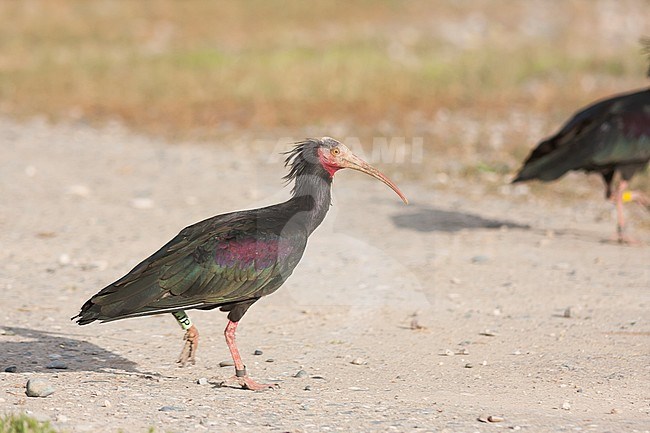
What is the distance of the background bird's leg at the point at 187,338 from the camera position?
677 cm

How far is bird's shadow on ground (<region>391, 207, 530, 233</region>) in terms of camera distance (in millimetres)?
11945

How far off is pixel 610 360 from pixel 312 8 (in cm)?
2518

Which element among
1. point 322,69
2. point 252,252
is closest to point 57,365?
point 252,252

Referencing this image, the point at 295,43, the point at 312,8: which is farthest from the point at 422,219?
the point at 312,8

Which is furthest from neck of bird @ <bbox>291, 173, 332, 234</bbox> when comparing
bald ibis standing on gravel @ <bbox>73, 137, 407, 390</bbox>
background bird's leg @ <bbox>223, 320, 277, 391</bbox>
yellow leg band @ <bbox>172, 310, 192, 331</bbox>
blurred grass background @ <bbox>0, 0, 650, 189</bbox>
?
blurred grass background @ <bbox>0, 0, 650, 189</bbox>

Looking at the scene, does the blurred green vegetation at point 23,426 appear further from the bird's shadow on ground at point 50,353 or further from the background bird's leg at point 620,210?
the background bird's leg at point 620,210

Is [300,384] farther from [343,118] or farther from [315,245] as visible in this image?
[343,118]

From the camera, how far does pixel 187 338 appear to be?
6836 mm

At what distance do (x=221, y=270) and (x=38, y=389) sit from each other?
4.20 feet

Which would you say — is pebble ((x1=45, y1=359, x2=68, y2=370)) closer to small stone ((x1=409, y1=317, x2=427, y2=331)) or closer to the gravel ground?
the gravel ground

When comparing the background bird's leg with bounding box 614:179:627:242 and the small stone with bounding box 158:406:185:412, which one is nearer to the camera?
the small stone with bounding box 158:406:185:412

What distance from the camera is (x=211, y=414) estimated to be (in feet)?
19.4

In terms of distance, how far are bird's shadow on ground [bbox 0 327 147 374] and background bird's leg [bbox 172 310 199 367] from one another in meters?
0.31

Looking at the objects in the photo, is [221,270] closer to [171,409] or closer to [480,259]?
[171,409]
